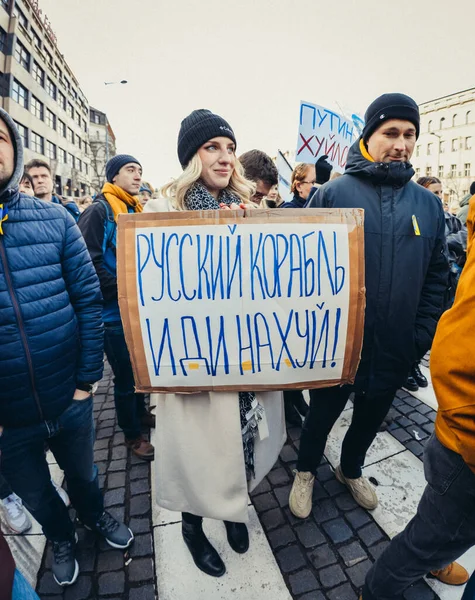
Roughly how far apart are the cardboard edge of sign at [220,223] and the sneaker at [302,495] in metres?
1.08

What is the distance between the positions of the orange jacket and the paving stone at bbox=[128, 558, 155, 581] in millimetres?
1717

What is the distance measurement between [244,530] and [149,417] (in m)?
1.41

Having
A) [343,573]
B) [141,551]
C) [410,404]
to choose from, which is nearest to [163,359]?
[141,551]

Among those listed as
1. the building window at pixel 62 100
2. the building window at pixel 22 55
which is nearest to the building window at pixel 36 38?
the building window at pixel 22 55

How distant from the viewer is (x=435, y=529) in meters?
1.27

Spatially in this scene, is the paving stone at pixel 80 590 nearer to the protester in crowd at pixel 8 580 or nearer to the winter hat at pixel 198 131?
the protester in crowd at pixel 8 580

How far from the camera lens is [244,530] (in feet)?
6.31

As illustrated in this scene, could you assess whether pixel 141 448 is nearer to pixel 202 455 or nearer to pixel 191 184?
pixel 202 455

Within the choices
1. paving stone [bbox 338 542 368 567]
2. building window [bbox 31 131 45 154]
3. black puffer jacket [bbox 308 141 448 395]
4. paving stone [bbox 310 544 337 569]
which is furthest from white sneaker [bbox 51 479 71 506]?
building window [bbox 31 131 45 154]

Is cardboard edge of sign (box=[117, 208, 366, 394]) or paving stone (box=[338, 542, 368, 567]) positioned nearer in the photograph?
cardboard edge of sign (box=[117, 208, 366, 394])

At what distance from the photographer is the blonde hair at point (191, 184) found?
1.50m

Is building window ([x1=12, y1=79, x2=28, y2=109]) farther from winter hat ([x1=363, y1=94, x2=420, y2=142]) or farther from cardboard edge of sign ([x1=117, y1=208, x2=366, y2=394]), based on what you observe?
cardboard edge of sign ([x1=117, y1=208, x2=366, y2=394])

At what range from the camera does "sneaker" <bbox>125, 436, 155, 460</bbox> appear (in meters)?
2.60

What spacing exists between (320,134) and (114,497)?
13.7 feet
